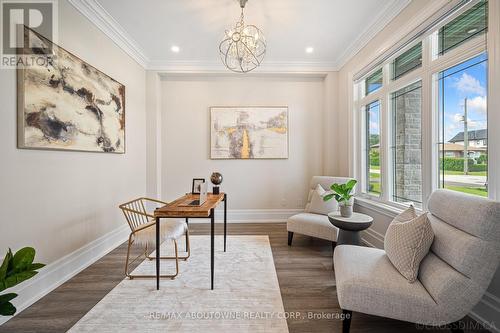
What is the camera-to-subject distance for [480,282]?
123cm

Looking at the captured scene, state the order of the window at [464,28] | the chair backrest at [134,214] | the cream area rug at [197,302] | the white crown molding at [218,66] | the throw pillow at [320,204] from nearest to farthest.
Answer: the cream area rug at [197,302] < the window at [464,28] < the chair backrest at [134,214] < the throw pillow at [320,204] < the white crown molding at [218,66]

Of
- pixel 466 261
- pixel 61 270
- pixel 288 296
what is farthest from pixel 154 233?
pixel 466 261

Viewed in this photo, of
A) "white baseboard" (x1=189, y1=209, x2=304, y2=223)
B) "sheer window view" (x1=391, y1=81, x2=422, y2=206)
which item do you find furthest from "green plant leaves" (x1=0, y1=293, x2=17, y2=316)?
"sheer window view" (x1=391, y1=81, x2=422, y2=206)

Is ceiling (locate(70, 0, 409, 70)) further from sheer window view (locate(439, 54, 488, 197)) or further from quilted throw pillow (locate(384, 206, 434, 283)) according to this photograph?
quilted throw pillow (locate(384, 206, 434, 283))

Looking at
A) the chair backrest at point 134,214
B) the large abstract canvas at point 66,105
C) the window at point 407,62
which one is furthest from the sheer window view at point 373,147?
the large abstract canvas at point 66,105

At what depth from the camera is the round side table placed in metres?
2.26

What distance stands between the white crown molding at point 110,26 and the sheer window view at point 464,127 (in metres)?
3.88

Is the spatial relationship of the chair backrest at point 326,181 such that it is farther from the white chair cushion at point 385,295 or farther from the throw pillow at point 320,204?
the white chair cushion at point 385,295

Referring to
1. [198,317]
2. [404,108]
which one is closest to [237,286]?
[198,317]

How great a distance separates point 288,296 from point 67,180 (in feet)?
8.28

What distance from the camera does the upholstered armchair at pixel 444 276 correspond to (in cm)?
123

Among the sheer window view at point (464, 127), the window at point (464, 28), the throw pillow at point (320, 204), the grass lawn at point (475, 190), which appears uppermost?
the window at point (464, 28)

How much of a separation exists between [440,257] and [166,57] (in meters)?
4.49

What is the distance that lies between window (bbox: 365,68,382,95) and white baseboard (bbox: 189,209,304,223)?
97.8 inches
